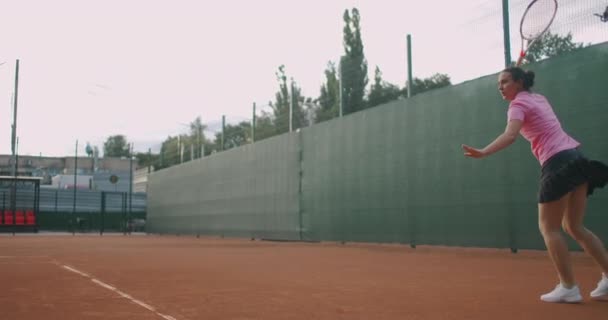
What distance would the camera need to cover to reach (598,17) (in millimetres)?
7066

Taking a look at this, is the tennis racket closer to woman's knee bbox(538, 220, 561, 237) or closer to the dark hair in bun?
the dark hair in bun

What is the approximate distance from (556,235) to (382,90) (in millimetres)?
8177

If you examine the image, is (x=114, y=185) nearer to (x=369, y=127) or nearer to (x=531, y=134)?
(x=369, y=127)

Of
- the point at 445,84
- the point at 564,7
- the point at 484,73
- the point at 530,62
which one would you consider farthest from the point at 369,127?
the point at 564,7

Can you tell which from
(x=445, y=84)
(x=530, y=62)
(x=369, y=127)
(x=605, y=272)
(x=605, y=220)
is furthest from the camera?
(x=369, y=127)

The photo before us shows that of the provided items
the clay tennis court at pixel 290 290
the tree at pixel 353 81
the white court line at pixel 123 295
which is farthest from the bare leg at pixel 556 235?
the tree at pixel 353 81

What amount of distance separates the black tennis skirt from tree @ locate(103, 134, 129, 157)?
3278 inches

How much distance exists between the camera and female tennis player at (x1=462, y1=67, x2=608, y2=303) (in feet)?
11.0

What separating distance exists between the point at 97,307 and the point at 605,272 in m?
2.91

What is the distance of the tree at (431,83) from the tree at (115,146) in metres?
76.6

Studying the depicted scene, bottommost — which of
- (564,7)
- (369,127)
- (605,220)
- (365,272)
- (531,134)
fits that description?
(365,272)

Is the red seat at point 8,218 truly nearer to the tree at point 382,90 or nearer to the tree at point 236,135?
the tree at point 236,135

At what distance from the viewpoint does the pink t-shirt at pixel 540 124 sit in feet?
11.4

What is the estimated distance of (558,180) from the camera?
11.0ft
